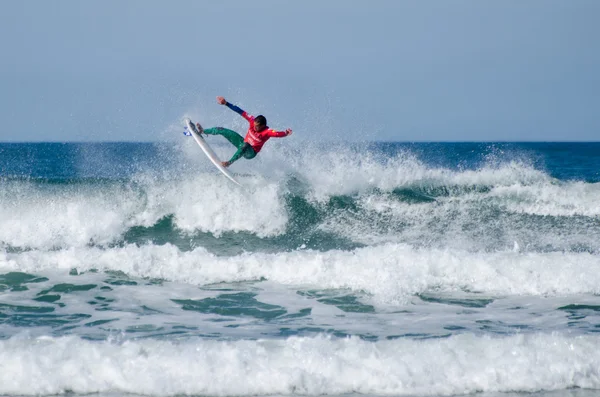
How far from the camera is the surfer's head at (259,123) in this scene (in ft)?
39.0

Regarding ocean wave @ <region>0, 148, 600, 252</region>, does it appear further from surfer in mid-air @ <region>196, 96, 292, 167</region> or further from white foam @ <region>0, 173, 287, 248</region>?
surfer in mid-air @ <region>196, 96, 292, 167</region>

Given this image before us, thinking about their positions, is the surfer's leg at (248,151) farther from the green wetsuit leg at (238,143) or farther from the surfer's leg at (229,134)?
the surfer's leg at (229,134)

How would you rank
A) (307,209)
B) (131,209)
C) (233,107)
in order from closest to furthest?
(233,107), (131,209), (307,209)

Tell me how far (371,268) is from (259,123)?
4.02m

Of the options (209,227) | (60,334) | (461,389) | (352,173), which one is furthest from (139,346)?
(352,173)

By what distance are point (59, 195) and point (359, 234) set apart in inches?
296

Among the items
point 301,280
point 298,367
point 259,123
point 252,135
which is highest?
point 259,123

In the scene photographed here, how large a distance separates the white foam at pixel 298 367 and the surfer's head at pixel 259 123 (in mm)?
6365

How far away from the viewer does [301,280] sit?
375 inches

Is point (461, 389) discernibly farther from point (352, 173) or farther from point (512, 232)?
point (352, 173)

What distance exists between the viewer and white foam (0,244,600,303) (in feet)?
30.0

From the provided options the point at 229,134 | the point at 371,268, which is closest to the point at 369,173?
the point at 229,134

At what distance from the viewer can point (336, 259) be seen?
9898mm

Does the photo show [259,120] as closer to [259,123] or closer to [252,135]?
[259,123]
